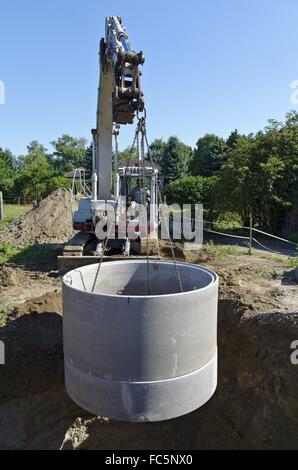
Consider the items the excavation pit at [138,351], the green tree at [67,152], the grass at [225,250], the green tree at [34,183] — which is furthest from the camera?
the green tree at [67,152]

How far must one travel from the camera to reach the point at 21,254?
1236 cm

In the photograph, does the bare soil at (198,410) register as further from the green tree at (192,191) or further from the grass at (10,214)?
the green tree at (192,191)

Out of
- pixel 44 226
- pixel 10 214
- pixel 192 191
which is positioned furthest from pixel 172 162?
pixel 44 226

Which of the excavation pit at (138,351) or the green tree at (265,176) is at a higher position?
the green tree at (265,176)

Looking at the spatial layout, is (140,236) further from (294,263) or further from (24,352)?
(24,352)

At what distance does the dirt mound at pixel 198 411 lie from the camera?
15.8ft

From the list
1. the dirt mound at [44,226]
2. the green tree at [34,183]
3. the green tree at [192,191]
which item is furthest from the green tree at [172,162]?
the dirt mound at [44,226]

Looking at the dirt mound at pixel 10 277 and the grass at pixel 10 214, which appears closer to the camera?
the dirt mound at pixel 10 277

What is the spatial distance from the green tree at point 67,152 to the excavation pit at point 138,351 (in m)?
70.9

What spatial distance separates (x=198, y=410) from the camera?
217 inches

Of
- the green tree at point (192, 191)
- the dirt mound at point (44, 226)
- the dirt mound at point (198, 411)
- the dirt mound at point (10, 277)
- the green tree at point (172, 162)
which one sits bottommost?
the dirt mound at point (198, 411)

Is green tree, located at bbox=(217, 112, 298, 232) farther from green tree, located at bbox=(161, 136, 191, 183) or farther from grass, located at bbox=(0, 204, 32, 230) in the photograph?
green tree, located at bbox=(161, 136, 191, 183)
